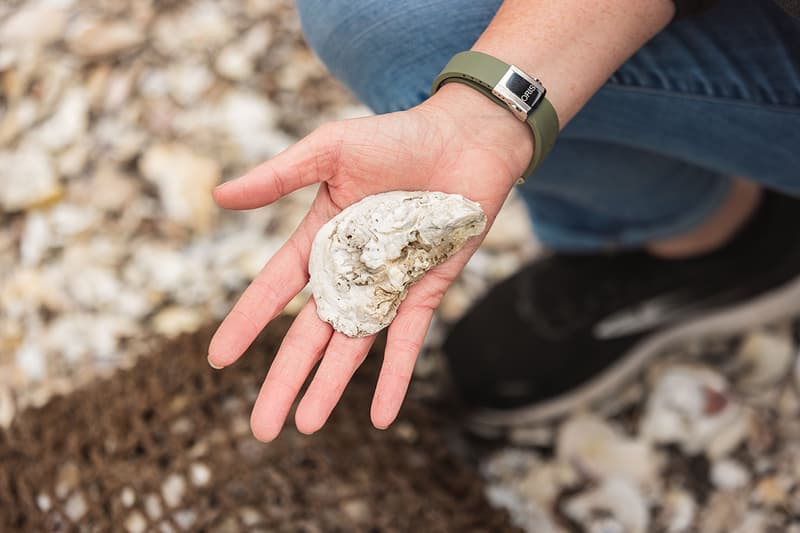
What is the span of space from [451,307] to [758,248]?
0.75 metres

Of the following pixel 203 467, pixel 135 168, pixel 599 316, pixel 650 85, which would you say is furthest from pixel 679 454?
pixel 135 168

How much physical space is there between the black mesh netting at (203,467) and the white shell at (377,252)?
40cm

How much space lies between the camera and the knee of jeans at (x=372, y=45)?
1123mm

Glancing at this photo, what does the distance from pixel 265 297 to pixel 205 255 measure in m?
1.03

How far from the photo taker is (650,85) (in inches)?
43.3

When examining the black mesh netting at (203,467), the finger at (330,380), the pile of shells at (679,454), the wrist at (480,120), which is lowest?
the pile of shells at (679,454)

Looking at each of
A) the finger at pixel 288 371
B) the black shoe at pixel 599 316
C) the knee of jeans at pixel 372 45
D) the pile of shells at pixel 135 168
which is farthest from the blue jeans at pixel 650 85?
the pile of shells at pixel 135 168

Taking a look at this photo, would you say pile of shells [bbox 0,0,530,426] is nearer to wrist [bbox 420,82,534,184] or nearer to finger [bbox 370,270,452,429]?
finger [bbox 370,270,452,429]

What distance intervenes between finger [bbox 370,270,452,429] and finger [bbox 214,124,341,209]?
0.24 metres

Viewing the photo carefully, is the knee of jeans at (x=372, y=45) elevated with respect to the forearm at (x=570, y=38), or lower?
lower

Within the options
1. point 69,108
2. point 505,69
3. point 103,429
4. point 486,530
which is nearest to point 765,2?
point 505,69

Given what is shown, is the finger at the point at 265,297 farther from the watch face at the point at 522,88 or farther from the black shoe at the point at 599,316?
the black shoe at the point at 599,316

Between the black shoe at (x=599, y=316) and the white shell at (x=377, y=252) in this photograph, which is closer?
the white shell at (x=377, y=252)

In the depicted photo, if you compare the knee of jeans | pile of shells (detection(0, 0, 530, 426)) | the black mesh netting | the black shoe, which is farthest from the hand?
pile of shells (detection(0, 0, 530, 426))
